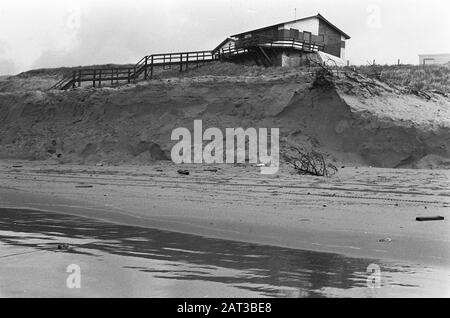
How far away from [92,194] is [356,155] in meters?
10.1

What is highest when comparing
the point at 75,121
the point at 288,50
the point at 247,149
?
the point at 288,50

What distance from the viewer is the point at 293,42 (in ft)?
138

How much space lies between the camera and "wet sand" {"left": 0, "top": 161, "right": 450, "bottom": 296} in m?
6.76

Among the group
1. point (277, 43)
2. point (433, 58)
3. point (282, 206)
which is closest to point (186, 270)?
point (282, 206)

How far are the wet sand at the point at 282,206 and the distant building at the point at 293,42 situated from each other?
2546cm

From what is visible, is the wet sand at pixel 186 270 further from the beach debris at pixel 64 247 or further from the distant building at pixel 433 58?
the distant building at pixel 433 58

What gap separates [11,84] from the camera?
62719 mm

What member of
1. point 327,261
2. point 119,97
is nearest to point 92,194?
point 327,261

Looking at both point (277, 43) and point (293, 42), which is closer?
point (277, 43)

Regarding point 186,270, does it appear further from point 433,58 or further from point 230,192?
point 433,58

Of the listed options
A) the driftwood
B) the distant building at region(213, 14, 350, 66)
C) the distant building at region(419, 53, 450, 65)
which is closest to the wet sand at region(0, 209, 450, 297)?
the driftwood

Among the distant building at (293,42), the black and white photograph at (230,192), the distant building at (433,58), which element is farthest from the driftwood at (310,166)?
the distant building at (433,58)

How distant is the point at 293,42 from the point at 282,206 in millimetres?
33983
